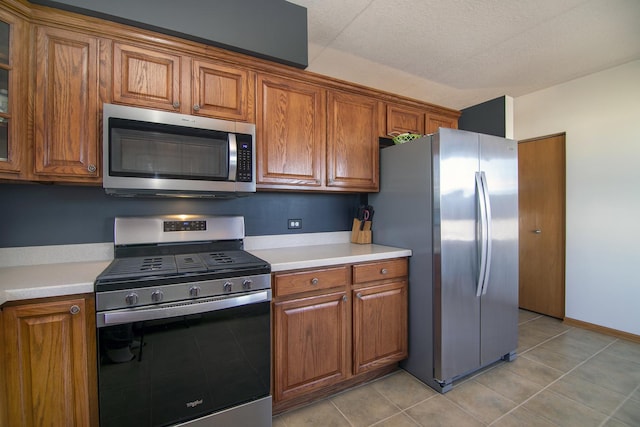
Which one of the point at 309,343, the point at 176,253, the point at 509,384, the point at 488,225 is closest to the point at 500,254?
the point at 488,225

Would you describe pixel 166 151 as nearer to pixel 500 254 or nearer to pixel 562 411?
pixel 500 254

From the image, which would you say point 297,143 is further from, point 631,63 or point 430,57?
point 631,63

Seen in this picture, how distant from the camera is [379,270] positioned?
205 cm

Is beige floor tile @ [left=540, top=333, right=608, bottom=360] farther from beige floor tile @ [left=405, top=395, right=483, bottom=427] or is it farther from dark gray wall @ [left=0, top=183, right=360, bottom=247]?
dark gray wall @ [left=0, top=183, right=360, bottom=247]

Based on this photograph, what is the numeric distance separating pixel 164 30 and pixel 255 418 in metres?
2.26

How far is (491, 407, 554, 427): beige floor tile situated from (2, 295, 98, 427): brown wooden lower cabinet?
2.18m

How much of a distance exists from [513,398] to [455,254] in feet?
3.33

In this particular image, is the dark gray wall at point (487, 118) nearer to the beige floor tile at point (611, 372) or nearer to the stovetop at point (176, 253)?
the beige floor tile at point (611, 372)

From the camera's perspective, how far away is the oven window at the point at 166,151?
152 cm

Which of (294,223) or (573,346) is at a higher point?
(294,223)

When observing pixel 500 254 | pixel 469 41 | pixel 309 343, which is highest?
pixel 469 41

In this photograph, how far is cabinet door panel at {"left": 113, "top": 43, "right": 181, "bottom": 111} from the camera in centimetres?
156

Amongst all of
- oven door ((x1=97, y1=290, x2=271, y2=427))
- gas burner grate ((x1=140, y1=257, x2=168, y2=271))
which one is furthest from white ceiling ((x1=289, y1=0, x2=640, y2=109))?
oven door ((x1=97, y1=290, x2=271, y2=427))

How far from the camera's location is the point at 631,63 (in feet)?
8.73
